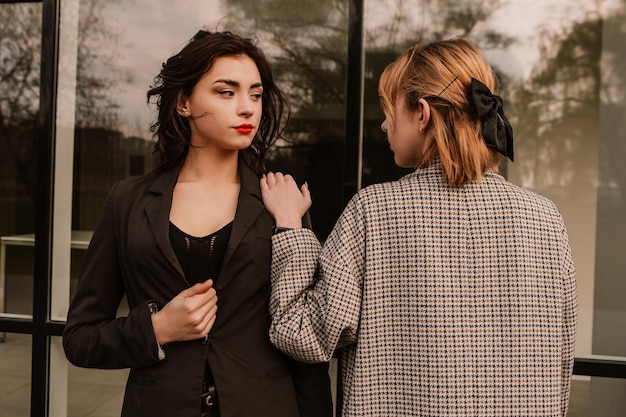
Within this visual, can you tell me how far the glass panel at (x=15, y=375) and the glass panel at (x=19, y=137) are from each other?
0.66 feet

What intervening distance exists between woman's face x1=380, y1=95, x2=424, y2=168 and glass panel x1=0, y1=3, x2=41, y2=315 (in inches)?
106

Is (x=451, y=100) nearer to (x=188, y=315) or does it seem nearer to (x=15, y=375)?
(x=188, y=315)

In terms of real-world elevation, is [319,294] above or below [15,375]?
above

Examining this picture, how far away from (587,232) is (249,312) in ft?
6.67

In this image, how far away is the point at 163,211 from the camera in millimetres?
1549

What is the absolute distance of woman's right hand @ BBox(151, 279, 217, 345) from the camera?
141 cm

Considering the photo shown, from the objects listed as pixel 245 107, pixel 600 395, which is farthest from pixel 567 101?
pixel 245 107

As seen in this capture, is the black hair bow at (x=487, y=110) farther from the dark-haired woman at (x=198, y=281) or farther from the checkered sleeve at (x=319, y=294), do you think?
the dark-haired woman at (x=198, y=281)

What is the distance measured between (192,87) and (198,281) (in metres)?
0.51

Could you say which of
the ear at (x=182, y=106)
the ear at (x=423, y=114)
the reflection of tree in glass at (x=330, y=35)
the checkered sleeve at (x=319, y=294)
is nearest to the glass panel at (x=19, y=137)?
the reflection of tree in glass at (x=330, y=35)

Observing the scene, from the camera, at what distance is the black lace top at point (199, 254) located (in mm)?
1521

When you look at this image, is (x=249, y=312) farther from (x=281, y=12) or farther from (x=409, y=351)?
(x=281, y=12)

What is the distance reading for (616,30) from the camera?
286 centimetres

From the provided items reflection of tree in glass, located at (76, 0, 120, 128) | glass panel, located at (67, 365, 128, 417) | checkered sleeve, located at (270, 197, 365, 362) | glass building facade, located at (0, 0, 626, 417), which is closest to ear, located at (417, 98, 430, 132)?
Answer: checkered sleeve, located at (270, 197, 365, 362)
